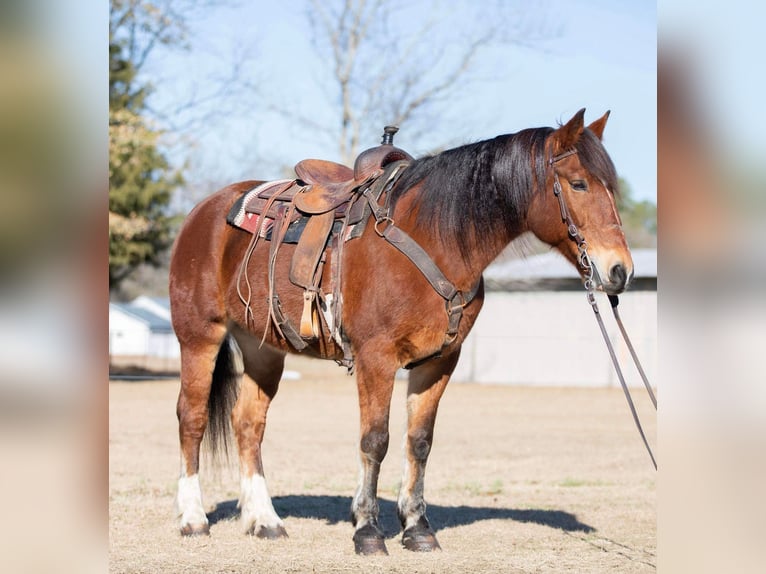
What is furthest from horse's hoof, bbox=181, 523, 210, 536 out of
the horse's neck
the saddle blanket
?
the horse's neck

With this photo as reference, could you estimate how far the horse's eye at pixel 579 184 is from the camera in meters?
4.77

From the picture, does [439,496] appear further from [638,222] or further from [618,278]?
[638,222]

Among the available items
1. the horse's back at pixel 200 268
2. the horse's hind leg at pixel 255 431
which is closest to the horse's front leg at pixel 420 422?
the horse's hind leg at pixel 255 431

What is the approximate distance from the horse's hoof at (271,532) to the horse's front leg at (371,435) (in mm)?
789

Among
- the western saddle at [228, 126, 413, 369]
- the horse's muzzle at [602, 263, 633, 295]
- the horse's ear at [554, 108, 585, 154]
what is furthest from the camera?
the western saddle at [228, 126, 413, 369]

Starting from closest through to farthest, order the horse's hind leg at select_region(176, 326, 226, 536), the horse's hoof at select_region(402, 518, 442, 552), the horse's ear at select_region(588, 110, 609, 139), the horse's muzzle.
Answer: the horse's muzzle < the horse's ear at select_region(588, 110, 609, 139) < the horse's hoof at select_region(402, 518, 442, 552) < the horse's hind leg at select_region(176, 326, 226, 536)

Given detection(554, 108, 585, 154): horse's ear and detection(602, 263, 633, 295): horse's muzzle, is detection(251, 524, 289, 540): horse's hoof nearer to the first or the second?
detection(602, 263, 633, 295): horse's muzzle

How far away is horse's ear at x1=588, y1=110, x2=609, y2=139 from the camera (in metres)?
4.98

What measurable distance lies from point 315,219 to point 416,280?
0.96 m

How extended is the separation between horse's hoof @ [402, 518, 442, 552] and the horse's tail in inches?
69.1

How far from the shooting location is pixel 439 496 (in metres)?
8.04
